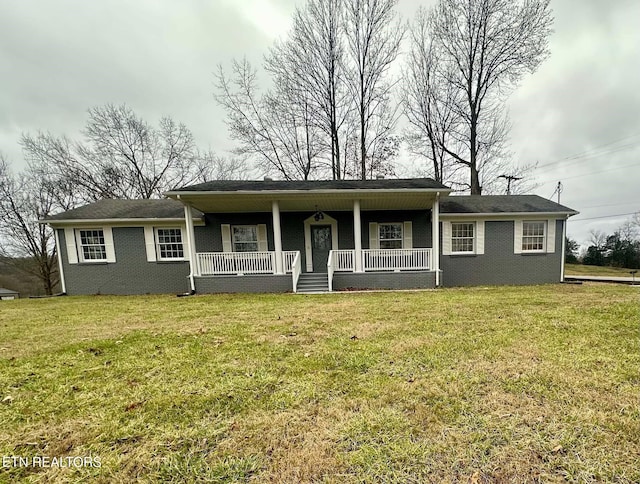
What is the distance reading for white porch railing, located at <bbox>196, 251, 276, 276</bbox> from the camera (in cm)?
924

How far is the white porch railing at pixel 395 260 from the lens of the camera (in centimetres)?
941

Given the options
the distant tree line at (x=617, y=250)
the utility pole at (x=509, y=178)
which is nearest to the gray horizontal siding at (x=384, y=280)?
the utility pole at (x=509, y=178)

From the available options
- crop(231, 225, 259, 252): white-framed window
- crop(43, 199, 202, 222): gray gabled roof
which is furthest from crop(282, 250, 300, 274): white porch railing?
Result: crop(43, 199, 202, 222): gray gabled roof

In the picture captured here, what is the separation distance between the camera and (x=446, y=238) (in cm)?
1059

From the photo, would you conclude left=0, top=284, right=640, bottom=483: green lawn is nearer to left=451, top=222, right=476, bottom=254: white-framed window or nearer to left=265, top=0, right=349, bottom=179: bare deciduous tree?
left=451, top=222, right=476, bottom=254: white-framed window

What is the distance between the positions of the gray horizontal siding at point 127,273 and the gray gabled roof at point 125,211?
604 millimetres

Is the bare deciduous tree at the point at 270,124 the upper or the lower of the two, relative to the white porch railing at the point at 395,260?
upper

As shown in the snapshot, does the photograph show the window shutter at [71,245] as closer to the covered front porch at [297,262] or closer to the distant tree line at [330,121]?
the covered front porch at [297,262]

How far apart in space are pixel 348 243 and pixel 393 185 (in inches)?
116

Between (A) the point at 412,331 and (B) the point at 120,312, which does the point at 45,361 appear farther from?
(A) the point at 412,331

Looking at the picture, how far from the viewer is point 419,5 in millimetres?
15188

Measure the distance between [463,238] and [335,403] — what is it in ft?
34.3

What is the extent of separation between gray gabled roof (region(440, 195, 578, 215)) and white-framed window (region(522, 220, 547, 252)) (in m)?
0.62

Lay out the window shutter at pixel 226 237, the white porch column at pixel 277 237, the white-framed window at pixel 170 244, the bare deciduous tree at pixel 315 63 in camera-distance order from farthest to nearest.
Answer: the bare deciduous tree at pixel 315 63, the window shutter at pixel 226 237, the white-framed window at pixel 170 244, the white porch column at pixel 277 237
